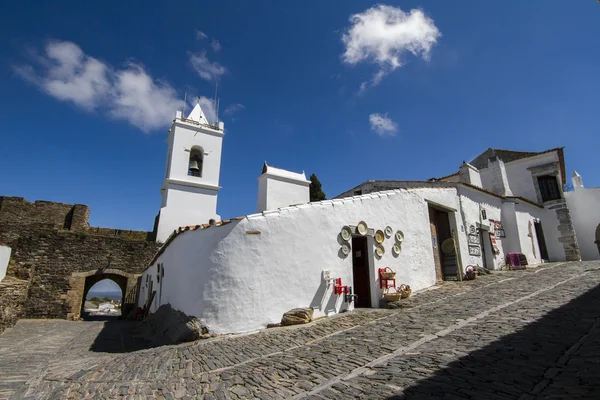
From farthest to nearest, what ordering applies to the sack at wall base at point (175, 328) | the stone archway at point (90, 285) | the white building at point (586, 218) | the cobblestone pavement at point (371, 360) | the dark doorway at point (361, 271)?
the white building at point (586, 218), the stone archway at point (90, 285), the dark doorway at point (361, 271), the sack at wall base at point (175, 328), the cobblestone pavement at point (371, 360)

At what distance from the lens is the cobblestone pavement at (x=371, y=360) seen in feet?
12.1

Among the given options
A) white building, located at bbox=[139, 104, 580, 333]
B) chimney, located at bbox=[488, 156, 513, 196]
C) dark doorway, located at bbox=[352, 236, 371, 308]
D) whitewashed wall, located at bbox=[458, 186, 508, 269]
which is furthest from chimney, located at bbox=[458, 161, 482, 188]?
dark doorway, located at bbox=[352, 236, 371, 308]

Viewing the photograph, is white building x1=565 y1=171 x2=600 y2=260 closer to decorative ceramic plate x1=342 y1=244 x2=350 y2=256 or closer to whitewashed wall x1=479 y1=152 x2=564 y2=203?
whitewashed wall x1=479 y1=152 x2=564 y2=203

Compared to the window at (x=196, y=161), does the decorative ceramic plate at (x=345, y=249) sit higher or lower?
lower

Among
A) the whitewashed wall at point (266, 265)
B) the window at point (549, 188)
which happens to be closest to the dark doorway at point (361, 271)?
the whitewashed wall at point (266, 265)

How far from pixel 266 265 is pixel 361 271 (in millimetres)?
4030

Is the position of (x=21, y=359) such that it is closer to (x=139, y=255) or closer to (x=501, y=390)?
(x=501, y=390)

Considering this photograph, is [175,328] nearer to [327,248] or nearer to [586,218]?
[327,248]

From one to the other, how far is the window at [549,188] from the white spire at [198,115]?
24.3 meters

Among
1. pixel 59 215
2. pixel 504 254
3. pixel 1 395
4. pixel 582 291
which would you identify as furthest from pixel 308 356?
pixel 59 215

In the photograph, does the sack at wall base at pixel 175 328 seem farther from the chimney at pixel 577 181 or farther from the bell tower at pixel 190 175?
the chimney at pixel 577 181

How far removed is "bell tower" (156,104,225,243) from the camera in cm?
1966

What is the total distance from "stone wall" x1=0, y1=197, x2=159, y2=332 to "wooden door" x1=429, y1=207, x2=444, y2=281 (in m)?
16.2

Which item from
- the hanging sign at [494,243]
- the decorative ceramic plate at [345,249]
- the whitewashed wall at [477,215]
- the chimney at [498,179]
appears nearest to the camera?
the decorative ceramic plate at [345,249]
